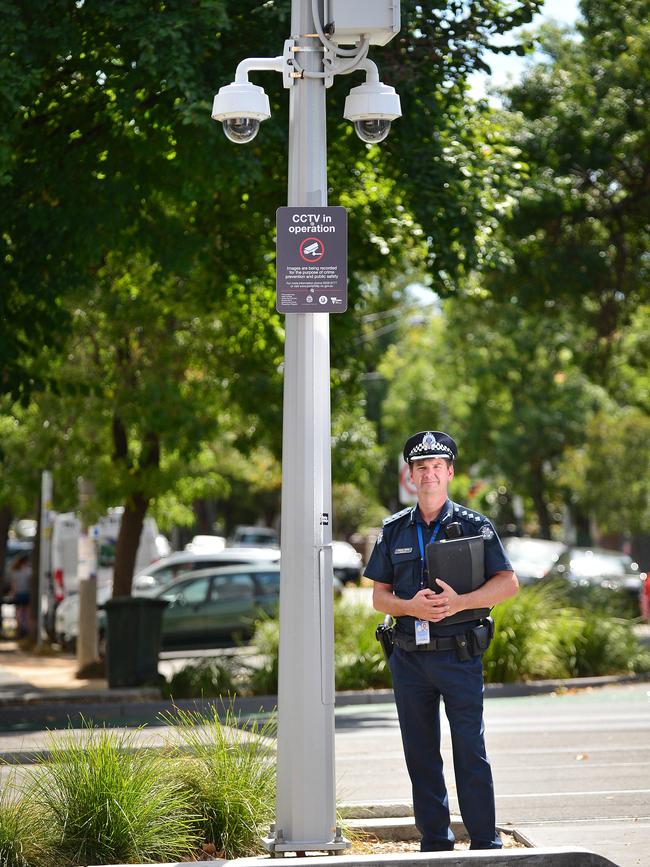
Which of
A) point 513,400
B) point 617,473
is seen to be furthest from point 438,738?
point 513,400

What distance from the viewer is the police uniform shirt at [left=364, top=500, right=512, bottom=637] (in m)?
6.16

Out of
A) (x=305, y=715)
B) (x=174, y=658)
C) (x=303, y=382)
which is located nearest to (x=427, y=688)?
(x=305, y=715)

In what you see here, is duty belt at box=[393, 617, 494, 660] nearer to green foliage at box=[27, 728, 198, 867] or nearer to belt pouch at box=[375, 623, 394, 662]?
belt pouch at box=[375, 623, 394, 662]

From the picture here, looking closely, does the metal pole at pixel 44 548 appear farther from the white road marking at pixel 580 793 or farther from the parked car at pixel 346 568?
the parked car at pixel 346 568

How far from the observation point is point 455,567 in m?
6.05

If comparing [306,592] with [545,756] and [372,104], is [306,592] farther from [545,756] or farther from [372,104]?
[545,756]

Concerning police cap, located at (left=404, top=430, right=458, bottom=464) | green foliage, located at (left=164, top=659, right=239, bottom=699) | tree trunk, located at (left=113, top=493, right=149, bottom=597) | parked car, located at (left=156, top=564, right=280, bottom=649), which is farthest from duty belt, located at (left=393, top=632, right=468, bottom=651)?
parked car, located at (left=156, top=564, right=280, bottom=649)

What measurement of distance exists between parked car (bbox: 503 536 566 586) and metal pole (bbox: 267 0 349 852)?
20.5 m

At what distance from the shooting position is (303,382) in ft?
20.5

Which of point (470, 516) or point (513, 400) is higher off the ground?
point (513, 400)

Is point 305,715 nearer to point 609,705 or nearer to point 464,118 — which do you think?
Answer: point 609,705

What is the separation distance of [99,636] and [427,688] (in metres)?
16.0

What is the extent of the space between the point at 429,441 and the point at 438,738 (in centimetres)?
137

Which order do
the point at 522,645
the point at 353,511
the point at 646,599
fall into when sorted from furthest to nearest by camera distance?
the point at 353,511 → the point at 646,599 → the point at 522,645
